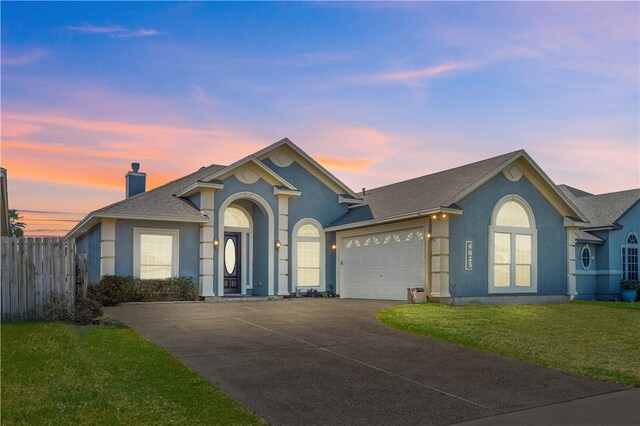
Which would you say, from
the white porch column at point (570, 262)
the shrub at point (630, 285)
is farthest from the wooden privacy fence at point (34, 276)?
the shrub at point (630, 285)

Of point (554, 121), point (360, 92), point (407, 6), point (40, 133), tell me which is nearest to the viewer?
point (407, 6)

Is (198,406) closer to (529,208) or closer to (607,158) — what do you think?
(529,208)

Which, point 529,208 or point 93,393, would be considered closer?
point 93,393

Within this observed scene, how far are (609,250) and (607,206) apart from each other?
10.1ft

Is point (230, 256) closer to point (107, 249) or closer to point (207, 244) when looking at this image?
point (207, 244)

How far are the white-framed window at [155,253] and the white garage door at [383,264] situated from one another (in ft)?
22.5

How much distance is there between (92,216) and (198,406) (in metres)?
13.8

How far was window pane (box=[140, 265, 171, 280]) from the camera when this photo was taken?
1959cm

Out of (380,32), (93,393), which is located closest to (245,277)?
(380,32)

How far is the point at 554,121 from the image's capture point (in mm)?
21750

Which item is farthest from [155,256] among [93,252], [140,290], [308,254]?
[308,254]

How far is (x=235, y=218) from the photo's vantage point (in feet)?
74.1

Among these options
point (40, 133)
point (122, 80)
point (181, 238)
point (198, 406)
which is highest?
point (122, 80)

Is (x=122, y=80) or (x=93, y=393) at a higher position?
(x=122, y=80)
